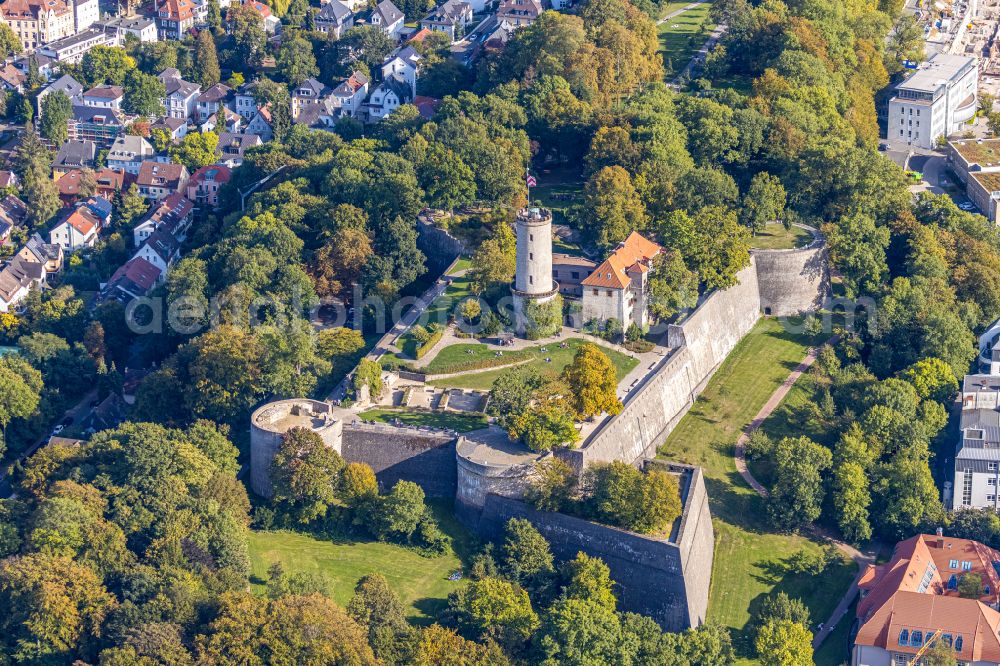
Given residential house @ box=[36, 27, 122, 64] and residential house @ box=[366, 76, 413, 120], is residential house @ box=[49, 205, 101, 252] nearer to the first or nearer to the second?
residential house @ box=[366, 76, 413, 120]

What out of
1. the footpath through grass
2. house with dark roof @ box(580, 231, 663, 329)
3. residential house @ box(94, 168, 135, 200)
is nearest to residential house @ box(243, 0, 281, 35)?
residential house @ box(94, 168, 135, 200)

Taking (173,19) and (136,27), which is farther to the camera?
(173,19)

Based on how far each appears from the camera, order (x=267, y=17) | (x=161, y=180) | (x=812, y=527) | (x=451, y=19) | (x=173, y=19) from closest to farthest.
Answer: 1. (x=812, y=527)
2. (x=161, y=180)
3. (x=451, y=19)
4. (x=173, y=19)
5. (x=267, y=17)

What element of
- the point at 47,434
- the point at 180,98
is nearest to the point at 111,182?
the point at 180,98

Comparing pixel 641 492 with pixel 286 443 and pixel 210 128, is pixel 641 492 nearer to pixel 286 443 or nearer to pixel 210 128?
pixel 286 443

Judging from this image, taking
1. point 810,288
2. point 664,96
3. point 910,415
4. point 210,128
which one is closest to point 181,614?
point 910,415

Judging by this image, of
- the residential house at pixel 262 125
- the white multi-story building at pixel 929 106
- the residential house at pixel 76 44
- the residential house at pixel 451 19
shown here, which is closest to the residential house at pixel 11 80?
the residential house at pixel 76 44

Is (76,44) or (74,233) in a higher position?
(76,44)

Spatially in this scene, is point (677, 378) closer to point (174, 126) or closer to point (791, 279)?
point (791, 279)
